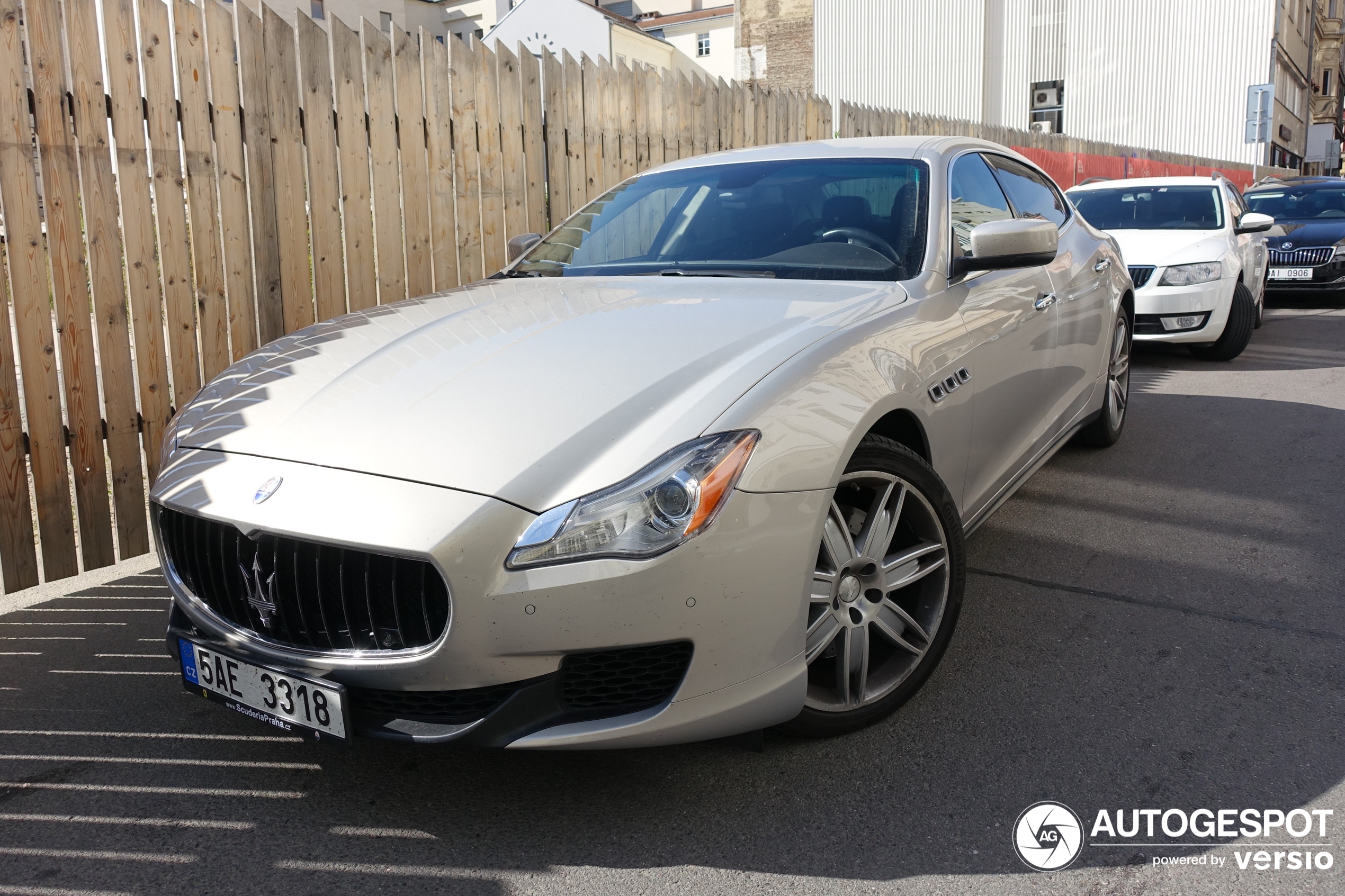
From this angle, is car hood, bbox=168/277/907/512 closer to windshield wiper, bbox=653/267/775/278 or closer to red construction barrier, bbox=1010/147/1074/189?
windshield wiper, bbox=653/267/775/278

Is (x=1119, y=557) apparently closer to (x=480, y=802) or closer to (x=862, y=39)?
(x=480, y=802)

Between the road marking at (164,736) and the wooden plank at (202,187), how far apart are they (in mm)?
1767

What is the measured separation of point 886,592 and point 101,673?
2453 millimetres

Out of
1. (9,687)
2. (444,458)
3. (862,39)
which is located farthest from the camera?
(862,39)

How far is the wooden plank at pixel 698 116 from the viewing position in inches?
288

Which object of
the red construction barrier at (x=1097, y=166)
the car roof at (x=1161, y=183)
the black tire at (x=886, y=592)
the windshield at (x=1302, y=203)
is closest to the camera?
the black tire at (x=886, y=592)

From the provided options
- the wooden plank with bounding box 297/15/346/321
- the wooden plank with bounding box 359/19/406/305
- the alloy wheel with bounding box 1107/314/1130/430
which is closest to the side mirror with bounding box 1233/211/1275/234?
the alloy wheel with bounding box 1107/314/1130/430

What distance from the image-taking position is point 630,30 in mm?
43094

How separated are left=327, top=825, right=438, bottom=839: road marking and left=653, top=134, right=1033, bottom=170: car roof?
103 inches

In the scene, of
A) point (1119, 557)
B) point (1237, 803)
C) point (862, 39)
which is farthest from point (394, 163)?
point (862, 39)

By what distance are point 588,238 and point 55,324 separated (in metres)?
1.99

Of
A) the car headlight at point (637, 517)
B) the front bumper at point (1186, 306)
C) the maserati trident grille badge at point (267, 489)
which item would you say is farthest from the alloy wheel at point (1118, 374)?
the maserati trident grille badge at point (267, 489)

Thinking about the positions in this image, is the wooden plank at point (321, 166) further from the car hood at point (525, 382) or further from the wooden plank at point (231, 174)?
the car hood at point (525, 382)

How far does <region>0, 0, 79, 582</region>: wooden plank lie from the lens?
3727 mm
